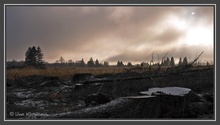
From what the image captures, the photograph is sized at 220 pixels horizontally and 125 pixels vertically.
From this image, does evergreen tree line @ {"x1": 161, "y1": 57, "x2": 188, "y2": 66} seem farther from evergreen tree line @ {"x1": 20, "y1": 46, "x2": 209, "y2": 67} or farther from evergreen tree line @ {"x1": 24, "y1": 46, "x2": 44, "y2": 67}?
evergreen tree line @ {"x1": 24, "y1": 46, "x2": 44, "y2": 67}

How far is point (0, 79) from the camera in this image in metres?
6.89

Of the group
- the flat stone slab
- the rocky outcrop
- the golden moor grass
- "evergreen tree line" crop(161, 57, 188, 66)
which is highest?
"evergreen tree line" crop(161, 57, 188, 66)

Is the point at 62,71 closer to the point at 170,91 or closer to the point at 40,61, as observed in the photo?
the point at 40,61

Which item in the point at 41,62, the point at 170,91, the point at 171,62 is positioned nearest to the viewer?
the point at 170,91

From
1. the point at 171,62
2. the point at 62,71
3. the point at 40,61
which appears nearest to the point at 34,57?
the point at 40,61

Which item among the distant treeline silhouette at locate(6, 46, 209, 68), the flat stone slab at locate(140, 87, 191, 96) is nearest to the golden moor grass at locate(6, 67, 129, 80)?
the distant treeline silhouette at locate(6, 46, 209, 68)

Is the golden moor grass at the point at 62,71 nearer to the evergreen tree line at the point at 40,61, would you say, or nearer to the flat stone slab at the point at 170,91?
the evergreen tree line at the point at 40,61

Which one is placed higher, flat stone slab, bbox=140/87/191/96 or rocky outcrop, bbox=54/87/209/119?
flat stone slab, bbox=140/87/191/96

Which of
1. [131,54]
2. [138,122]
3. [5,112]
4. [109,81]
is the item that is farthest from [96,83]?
[5,112]

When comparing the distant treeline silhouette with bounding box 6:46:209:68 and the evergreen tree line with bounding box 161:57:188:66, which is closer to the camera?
the distant treeline silhouette with bounding box 6:46:209:68

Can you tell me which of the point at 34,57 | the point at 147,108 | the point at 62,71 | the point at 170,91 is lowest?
the point at 147,108

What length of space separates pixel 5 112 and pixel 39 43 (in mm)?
1610

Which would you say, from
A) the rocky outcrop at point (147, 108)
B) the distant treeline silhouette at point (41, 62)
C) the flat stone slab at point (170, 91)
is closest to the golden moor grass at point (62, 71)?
the distant treeline silhouette at point (41, 62)

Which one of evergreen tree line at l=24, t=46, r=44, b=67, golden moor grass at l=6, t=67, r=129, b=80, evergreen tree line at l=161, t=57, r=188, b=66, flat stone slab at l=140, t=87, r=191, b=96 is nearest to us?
flat stone slab at l=140, t=87, r=191, b=96
